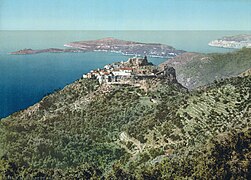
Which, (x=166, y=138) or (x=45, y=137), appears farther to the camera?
(x=45, y=137)

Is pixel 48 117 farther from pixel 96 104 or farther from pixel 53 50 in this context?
pixel 53 50

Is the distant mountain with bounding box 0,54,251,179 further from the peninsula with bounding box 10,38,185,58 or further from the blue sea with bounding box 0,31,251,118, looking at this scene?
the peninsula with bounding box 10,38,185,58

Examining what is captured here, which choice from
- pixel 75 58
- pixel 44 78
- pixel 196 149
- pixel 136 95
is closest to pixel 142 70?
pixel 136 95

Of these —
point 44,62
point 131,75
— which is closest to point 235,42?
point 44,62

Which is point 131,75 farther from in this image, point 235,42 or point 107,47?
point 235,42

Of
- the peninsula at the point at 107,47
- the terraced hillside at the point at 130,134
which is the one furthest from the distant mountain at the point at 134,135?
the peninsula at the point at 107,47

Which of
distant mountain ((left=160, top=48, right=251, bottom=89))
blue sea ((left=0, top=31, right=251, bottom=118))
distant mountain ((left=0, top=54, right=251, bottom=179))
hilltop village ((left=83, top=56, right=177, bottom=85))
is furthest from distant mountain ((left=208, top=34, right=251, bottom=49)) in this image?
distant mountain ((left=0, top=54, right=251, bottom=179))
